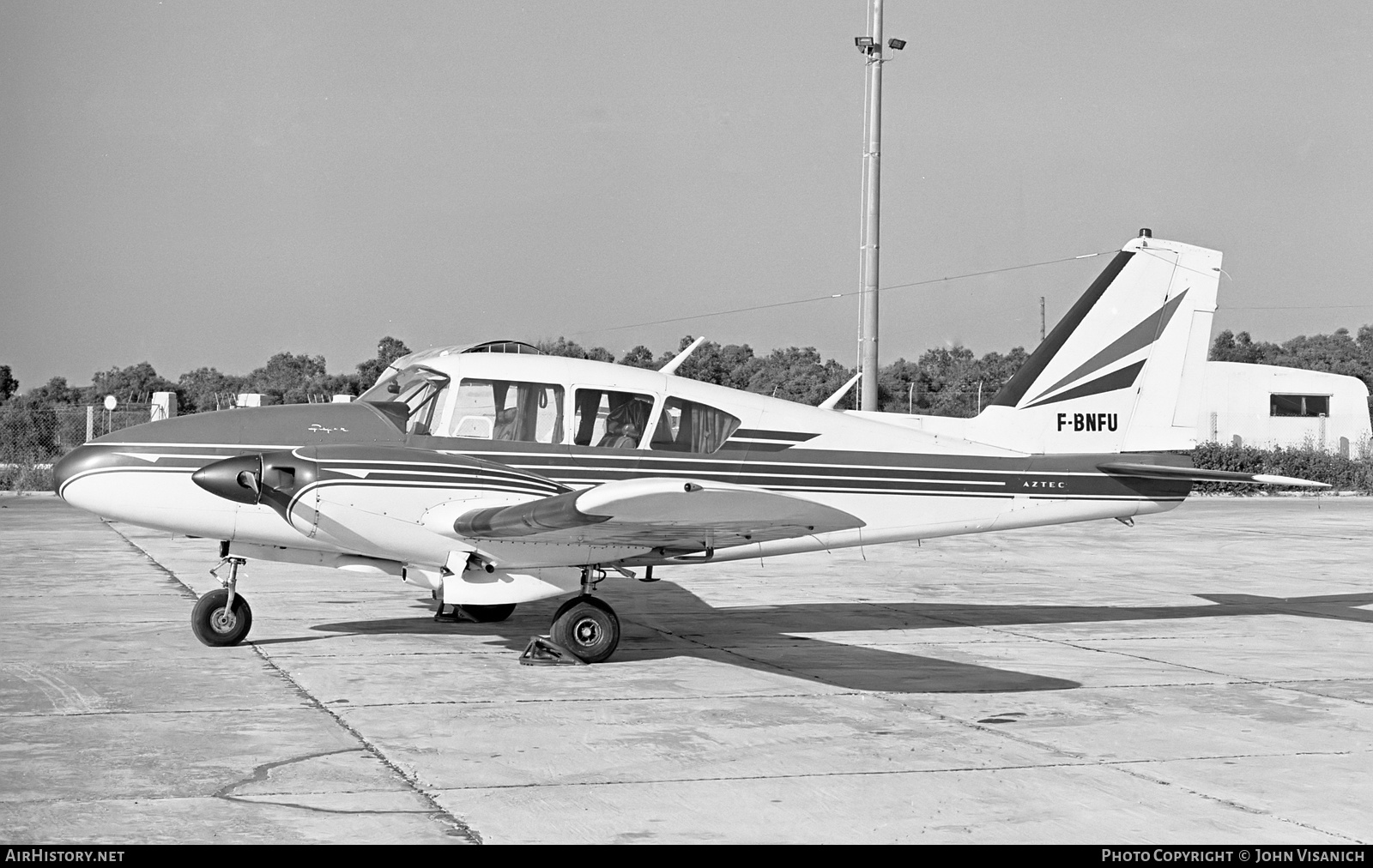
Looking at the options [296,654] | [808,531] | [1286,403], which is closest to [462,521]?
[296,654]

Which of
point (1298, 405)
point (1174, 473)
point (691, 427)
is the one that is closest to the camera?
point (691, 427)

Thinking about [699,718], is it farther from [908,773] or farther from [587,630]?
[587,630]

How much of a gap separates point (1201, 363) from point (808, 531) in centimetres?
498

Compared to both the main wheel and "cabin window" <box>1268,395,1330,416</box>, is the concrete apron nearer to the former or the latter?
the main wheel

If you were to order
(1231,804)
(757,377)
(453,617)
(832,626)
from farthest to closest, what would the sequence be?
1. (757,377)
2. (832,626)
3. (453,617)
4. (1231,804)

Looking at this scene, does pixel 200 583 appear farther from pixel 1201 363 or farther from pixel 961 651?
pixel 1201 363

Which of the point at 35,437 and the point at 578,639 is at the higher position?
the point at 35,437

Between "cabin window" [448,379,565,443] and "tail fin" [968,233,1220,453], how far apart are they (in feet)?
13.6

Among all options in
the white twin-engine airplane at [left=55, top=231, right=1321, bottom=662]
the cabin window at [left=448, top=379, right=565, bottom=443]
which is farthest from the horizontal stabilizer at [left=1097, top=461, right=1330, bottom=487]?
the cabin window at [left=448, top=379, right=565, bottom=443]

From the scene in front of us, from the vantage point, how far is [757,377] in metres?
60.0

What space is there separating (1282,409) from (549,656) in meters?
40.6

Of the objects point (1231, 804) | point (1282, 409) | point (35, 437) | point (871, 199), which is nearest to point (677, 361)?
point (1231, 804)

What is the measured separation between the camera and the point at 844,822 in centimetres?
583
